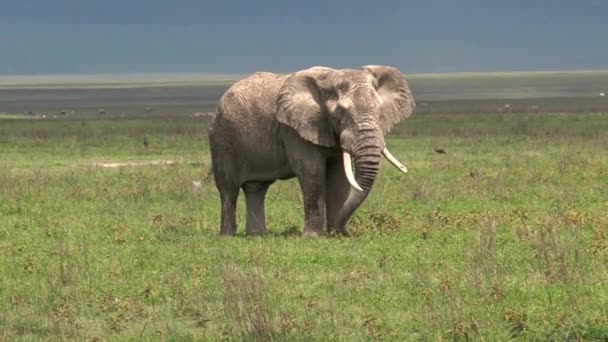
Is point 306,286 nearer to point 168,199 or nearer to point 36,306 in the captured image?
point 36,306

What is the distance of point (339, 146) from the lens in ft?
58.5

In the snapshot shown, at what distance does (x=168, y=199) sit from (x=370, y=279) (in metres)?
10.4

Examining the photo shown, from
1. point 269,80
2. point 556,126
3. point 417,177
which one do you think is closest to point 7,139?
point 556,126

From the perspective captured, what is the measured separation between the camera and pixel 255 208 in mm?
19125

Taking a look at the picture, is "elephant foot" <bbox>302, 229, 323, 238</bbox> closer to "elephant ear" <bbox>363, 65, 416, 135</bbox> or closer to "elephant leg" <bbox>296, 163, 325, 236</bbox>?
"elephant leg" <bbox>296, 163, 325, 236</bbox>

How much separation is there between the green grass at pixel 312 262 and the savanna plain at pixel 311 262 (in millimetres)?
30

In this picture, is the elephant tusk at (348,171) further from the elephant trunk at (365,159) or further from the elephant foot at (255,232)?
the elephant foot at (255,232)

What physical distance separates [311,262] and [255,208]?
377 centimetres

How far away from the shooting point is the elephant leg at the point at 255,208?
18.9 meters

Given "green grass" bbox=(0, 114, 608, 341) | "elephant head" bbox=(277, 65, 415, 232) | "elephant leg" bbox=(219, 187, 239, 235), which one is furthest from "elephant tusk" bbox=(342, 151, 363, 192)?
"elephant leg" bbox=(219, 187, 239, 235)

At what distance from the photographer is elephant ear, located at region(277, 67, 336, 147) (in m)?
17.8

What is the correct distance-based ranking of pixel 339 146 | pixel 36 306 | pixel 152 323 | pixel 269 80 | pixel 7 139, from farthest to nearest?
1. pixel 7 139
2. pixel 269 80
3. pixel 339 146
4. pixel 36 306
5. pixel 152 323

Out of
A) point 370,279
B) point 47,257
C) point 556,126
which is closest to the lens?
point 370,279

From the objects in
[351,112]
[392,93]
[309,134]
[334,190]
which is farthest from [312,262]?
[392,93]
